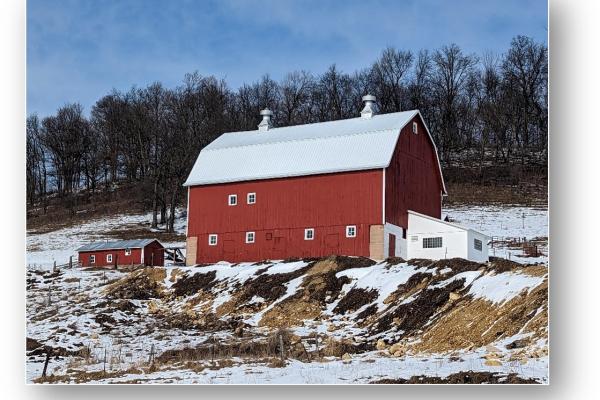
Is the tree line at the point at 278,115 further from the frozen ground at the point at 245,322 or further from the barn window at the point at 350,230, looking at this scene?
the barn window at the point at 350,230

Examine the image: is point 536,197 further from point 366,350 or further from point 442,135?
point 366,350

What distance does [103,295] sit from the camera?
88.2 ft

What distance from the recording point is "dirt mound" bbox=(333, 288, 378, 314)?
75.5 ft

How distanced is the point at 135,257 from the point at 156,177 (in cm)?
834

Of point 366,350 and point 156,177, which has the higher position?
point 156,177

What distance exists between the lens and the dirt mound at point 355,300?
906 inches

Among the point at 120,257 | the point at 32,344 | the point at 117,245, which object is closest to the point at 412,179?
the point at 120,257

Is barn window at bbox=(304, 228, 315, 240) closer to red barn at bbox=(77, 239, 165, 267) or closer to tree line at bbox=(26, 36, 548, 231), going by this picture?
tree line at bbox=(26, 36, 548, 231)

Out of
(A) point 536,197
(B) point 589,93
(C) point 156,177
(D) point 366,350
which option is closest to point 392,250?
(A) point 536,197

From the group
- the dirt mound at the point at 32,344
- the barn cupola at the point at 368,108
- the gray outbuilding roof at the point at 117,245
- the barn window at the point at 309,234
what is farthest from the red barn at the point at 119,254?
the dirt mound at the point at 32,344

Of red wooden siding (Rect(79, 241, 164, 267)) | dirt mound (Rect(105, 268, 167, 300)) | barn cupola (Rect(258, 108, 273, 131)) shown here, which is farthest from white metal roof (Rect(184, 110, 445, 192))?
dirt mound (Rect(105, 268, 167, 300))

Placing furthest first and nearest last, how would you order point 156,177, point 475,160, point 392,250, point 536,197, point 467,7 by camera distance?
point 156,177
point 475,160
point 392,250
point 536,197
point 467,7

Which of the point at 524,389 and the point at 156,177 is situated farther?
the point at 156,177

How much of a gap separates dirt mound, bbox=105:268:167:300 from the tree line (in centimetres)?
349
